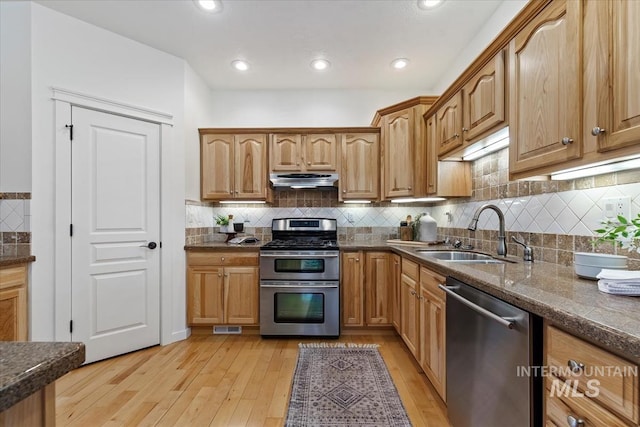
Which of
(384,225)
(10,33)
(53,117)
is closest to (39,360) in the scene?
(53,117)

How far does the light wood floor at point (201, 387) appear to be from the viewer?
1.71 meters

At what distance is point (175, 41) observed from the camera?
259 centimetres

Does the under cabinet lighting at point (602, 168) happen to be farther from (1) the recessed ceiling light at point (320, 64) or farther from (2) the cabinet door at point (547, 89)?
(1) the recessed ceiling light at point (320, 64)

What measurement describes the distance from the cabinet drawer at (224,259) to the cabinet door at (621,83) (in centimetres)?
263

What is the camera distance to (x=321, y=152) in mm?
3266

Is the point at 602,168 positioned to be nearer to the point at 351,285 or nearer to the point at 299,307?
the point at 351,285

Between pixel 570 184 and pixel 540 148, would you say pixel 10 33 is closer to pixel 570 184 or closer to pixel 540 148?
pixel 540 148

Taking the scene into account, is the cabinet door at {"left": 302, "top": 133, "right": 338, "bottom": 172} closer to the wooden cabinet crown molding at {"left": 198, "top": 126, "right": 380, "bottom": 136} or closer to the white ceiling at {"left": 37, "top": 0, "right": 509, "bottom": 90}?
the wooden cabinet crown molding at {"left": 198, "top": 126, "right": 380, "bottom": 136}

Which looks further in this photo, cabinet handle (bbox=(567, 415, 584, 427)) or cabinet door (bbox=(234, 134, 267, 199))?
cabinet door (bbox=(234, 134, 267, 199))

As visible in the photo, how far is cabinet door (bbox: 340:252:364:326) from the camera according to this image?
285 cm

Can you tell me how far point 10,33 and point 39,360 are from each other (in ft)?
9.55

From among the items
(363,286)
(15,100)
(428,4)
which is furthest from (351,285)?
(15,100)

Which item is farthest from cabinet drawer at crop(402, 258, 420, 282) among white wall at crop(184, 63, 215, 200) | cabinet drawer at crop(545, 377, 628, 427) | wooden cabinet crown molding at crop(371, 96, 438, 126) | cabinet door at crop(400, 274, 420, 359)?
white wall at crop(184, 63, 215, 200)

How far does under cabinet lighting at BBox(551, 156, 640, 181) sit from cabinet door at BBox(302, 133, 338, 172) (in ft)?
6.90
